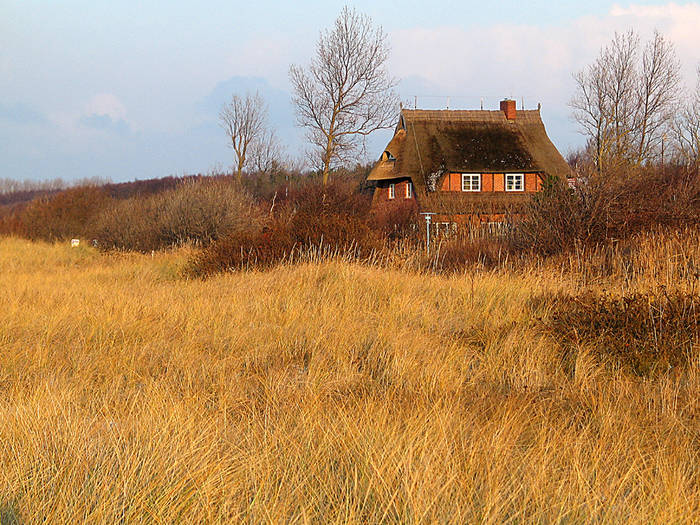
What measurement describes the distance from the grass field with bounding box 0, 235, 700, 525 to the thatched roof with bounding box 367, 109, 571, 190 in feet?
82.4

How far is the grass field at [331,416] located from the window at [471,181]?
25266 millimetres

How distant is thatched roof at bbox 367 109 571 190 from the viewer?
30.9 meters

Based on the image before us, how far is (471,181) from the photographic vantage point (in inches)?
1230

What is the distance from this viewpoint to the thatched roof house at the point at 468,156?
1211 inches

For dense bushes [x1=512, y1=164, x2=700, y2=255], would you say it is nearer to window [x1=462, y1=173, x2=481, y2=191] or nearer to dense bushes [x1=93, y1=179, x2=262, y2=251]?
dense bushes [x1=93, y1=179, x2=262, y2=251]

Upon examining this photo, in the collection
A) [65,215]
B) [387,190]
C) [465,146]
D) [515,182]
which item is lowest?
[65,215]

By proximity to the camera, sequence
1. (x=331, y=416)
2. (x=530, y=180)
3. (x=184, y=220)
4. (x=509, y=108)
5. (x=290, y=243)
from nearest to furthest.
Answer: (x=331, y=416)
(x=290, y=243)
(x=184, y=220)
(x=530, y=180)
(x=509, y=108)

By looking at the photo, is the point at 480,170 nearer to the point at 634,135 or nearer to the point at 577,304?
the point at 634,135

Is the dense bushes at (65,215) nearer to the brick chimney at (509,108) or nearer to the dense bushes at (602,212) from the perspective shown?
the dense bushes at (602,212)

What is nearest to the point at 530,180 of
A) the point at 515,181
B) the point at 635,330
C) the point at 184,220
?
the point at 515,181

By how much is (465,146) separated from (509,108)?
4252 millimetres

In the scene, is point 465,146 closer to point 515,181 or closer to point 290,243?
point 515,181

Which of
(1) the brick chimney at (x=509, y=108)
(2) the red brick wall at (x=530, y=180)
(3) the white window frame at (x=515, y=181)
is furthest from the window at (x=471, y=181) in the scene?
(1) the brick chimney at (x=509, y=108)

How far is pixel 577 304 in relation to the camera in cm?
543
